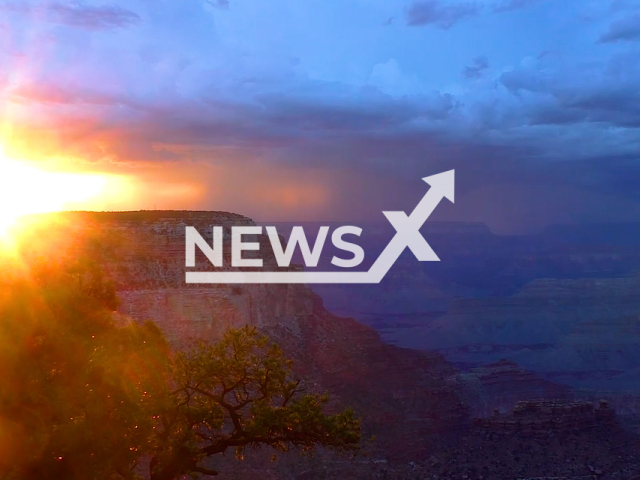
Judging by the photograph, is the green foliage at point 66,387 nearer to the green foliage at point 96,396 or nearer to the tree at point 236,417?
the green foliage at point 96,396

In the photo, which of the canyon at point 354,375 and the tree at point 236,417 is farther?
the canyon at point 354,375

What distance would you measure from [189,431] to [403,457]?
21.0 m

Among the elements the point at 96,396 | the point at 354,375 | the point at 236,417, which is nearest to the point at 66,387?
the point at 96,396

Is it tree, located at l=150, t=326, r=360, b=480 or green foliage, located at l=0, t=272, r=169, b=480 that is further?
tree, located at l=150, t=326, r=360, b=480

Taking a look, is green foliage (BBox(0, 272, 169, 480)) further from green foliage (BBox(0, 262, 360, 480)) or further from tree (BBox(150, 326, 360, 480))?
tree (BBox(150, 326, 360, 480))

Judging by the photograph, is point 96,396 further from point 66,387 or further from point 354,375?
point 354,375

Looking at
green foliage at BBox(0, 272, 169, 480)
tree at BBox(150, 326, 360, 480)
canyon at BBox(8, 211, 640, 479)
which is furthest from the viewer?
canyon at BBox(8, 211, 640, 479)

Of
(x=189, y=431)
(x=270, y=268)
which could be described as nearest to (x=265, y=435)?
(x=189, y=431)

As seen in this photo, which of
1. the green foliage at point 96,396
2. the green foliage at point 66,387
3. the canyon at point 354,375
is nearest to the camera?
the green foliage at point 66,387

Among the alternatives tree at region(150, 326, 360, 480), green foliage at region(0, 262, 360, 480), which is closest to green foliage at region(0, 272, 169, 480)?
green foliage at region(0, 262, 360, 480)

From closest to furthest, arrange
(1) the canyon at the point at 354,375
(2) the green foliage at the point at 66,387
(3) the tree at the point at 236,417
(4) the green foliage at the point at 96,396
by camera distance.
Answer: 1. (2) the green foliage at the point at 66,387
2. (4) the green foliage at the point at 96,396
3. (3) the tree at the point at 236,417
4. (1) the canyon at the point at 354,375

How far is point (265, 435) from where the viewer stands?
1415 cm

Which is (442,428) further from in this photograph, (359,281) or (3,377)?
(359,281)

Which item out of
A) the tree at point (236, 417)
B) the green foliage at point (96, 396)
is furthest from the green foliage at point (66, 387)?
the tree at point (236, 417)
